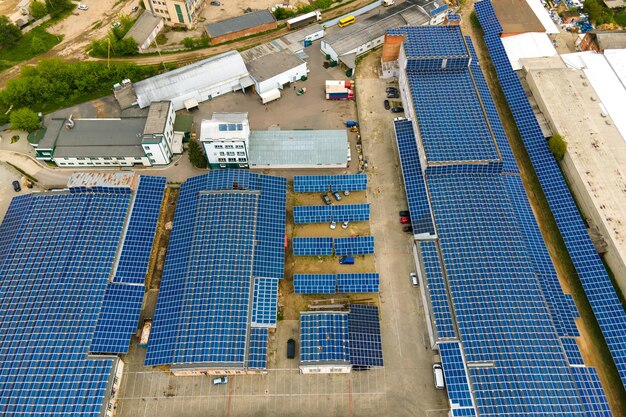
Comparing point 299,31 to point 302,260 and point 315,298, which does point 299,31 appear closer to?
point 302,260

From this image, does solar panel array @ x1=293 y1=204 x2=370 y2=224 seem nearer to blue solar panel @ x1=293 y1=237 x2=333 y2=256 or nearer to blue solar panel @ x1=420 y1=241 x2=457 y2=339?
blue solar panel @ x1=293 y1=237 x2=333 y2=256

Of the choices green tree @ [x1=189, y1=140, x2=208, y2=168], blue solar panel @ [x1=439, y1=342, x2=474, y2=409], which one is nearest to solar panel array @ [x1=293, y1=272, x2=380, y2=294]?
blue solar panel @ [x1=439, y1=342, x2=474, y2=409]

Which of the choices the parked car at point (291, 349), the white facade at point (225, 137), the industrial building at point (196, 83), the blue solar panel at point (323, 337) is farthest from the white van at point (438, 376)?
the industrial building at point (196, 83)

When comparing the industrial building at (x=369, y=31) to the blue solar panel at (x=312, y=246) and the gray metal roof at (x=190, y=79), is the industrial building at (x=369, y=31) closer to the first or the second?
the gray metal roof at (x=190, y=79)

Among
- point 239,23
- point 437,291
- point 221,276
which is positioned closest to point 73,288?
point 221,276

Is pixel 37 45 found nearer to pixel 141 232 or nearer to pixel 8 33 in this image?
pixel 8 33

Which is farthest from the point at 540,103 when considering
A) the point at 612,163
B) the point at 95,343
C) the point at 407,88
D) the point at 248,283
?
the point at 95,343
